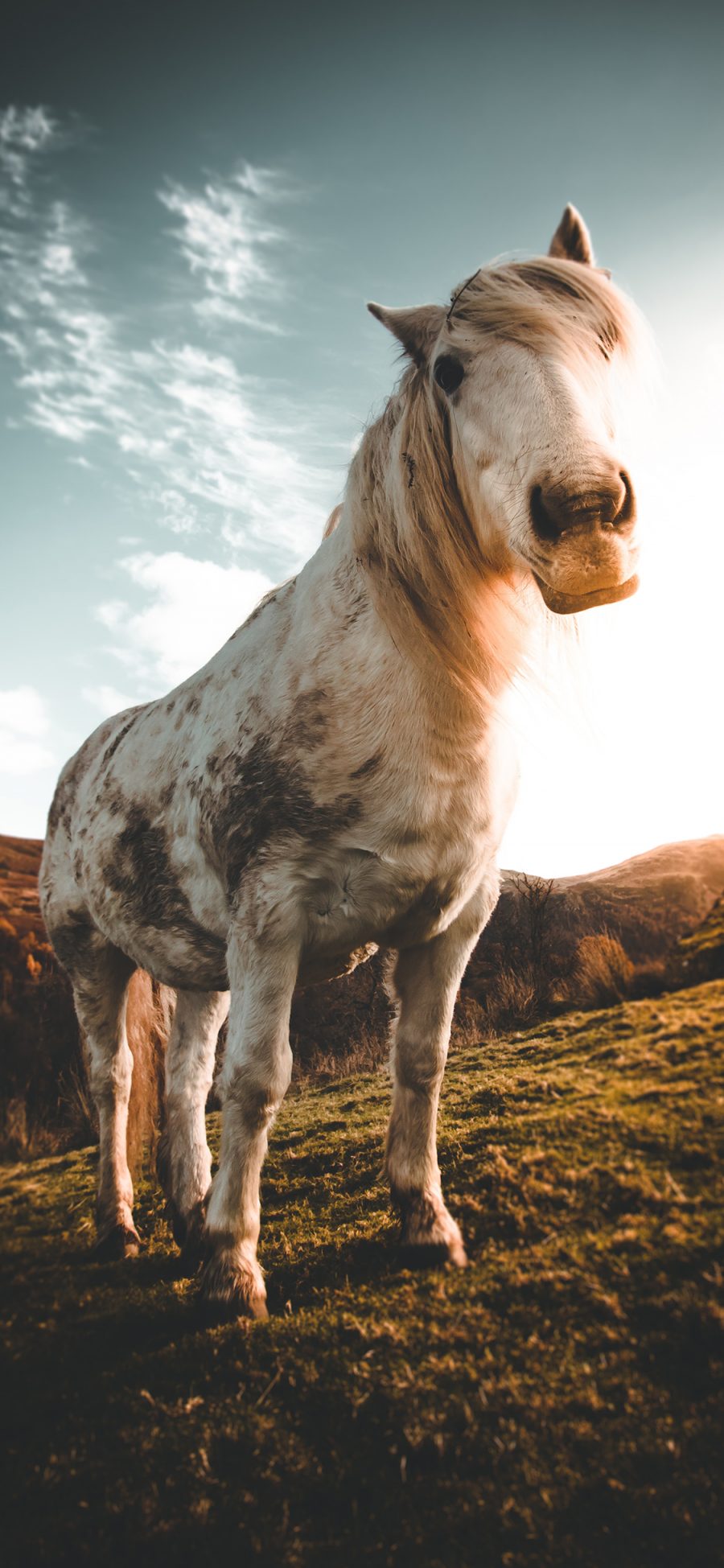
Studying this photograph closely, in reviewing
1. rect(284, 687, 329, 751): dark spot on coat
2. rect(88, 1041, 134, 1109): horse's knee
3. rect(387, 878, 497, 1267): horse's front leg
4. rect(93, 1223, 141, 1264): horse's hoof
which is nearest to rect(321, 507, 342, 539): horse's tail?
rect(284, 687, 329, 751): dark spot on coat

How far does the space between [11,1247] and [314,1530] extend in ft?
5.20

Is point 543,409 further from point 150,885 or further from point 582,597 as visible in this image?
point 150,885

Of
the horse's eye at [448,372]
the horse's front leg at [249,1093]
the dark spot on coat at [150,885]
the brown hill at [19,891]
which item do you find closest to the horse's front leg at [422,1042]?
the horse's front leg at [249,1093]

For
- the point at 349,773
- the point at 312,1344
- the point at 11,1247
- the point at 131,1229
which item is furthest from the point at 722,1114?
the point at 131,1229

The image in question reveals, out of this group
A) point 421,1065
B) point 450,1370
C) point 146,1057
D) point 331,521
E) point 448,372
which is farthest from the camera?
point 146,1057

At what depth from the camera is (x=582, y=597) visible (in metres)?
1.68

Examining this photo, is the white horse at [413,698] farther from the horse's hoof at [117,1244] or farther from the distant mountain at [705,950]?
the horse's hoof at [117,1244]

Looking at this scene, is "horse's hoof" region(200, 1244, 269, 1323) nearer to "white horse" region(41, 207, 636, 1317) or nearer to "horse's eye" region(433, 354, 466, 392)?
"white horse" region(41, 207, 636, 1317)

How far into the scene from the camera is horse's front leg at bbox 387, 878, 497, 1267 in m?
2.54

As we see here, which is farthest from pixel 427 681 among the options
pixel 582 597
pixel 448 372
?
pixel 448 372

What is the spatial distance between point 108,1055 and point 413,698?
275 cm

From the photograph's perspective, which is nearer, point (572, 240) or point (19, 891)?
point (572, 240)

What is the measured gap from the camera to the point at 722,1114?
6.15 feet

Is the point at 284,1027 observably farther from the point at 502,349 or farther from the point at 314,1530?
→ the point at 502,349
